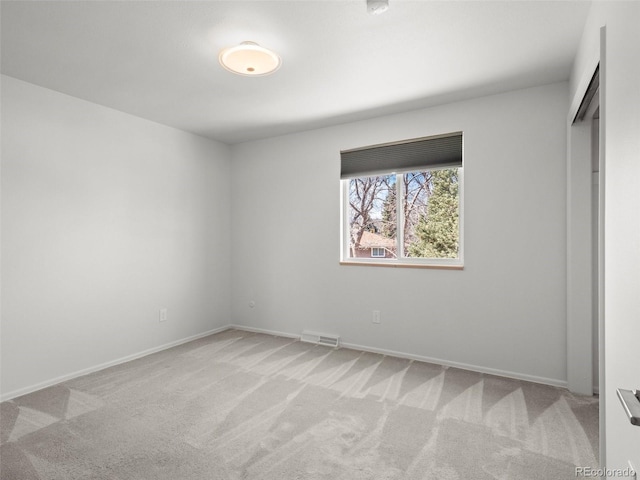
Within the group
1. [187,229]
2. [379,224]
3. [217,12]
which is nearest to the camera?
[217,12]

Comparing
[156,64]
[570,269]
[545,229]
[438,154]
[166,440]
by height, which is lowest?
[166,440]

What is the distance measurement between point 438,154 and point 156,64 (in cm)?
261

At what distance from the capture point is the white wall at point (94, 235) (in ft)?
9.08

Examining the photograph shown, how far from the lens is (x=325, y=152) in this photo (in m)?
4.08

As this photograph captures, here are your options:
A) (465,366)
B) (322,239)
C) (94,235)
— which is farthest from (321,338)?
(94,235)

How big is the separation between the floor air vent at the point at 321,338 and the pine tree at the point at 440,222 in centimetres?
133

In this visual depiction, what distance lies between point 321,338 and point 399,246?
1.42 metres

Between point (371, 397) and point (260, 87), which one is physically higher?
point (260, 87)

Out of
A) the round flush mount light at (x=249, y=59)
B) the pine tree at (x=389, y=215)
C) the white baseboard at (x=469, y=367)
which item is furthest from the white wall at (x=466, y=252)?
the round flush mount light at (x=249, y=59)

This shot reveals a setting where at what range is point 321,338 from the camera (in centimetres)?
404

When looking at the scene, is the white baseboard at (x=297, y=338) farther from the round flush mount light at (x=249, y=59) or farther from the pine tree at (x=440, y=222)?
the round flush mount light at (x=249, y=59)

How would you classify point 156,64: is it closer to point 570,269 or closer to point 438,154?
point 438,154

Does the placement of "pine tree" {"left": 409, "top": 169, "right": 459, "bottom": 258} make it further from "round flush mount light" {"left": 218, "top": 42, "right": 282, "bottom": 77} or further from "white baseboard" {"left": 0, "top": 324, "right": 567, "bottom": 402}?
"round flush mount light" {"left": 218, "top": 42, "right": 282, "bottom": 77}

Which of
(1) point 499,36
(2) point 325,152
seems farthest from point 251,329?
(1) point 499,36
